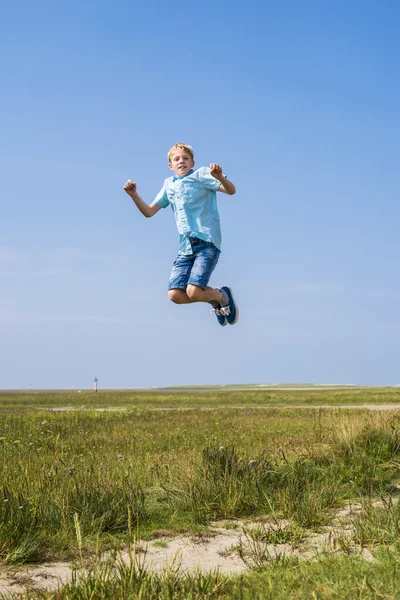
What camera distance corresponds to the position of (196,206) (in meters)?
7.68

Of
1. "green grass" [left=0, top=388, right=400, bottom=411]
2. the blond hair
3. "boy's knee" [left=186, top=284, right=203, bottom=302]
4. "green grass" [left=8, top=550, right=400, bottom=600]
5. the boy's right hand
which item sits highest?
the blond hair

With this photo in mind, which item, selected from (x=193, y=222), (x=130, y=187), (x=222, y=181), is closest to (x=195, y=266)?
(x=193, y=222)

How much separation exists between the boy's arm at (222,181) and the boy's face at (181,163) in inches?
20.1

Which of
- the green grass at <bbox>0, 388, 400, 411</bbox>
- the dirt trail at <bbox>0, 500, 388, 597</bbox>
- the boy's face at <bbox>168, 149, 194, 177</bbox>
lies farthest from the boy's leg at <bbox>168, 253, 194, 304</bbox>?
the green grass at <bbox>0, 388, 400, 411</bbox>

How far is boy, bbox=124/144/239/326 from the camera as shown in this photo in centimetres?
751

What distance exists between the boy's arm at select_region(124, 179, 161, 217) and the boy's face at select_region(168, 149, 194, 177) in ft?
1.80

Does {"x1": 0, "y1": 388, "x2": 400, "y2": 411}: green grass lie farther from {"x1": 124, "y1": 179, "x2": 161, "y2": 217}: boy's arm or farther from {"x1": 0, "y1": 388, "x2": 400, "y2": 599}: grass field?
{"x1": 124, "y1": 179, "x2": 161, "y2": 217}: boy's arm

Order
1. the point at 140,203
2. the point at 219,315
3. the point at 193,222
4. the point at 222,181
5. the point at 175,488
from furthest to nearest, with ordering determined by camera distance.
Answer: the point at 219,315
the point at 175,488
the point at 140,203
the point at 193,222
the point at 222,181

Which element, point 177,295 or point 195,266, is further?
point 177,295

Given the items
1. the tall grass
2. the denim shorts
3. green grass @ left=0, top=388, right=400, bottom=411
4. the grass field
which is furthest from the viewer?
green grass @ left=0, top=388, right=400, bottom=411

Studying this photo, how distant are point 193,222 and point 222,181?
0.61 m

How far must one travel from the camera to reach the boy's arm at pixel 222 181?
6.90 m

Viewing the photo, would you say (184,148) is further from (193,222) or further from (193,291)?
(193,291)

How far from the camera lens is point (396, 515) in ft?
21.0
